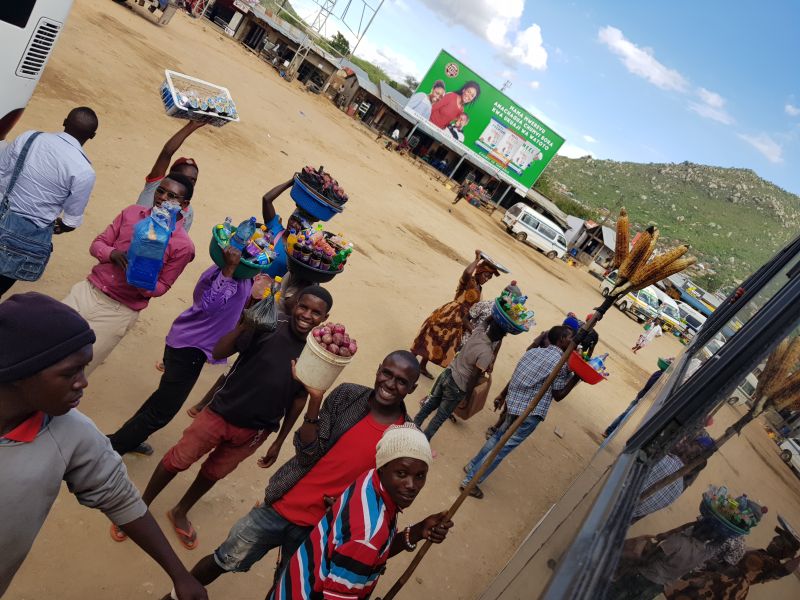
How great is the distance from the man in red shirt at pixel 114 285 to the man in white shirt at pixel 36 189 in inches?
18.6

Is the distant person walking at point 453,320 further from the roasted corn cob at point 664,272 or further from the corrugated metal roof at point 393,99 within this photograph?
the corrugated metal roof at point 393,99

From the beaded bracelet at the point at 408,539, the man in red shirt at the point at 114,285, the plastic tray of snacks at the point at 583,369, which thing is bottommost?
the man in red shirt at the point at 114,285

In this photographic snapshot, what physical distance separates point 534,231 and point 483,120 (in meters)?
8.02

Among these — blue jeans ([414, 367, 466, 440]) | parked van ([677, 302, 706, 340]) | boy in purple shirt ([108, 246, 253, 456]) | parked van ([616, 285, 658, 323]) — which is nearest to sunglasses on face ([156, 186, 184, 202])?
boy in purple shirt ([108, 246, 253, 456])

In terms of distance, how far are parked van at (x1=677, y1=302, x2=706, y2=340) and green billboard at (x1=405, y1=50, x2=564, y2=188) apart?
11.8 metres

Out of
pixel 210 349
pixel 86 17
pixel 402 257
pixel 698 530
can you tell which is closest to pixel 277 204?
pixel 402 257

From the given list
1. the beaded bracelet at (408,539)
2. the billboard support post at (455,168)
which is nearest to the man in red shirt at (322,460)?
the beaded bracelet at (408,539)

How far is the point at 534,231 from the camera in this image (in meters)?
27.7

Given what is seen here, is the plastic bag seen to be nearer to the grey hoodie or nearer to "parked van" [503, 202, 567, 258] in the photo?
the grey hoodie

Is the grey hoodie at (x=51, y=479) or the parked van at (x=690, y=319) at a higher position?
the parked van at (x=690, y=319)

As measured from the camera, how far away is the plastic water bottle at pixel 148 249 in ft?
9.23

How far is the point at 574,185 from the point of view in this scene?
87375 mm

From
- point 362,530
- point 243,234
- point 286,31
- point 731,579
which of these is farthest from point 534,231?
point 731,579

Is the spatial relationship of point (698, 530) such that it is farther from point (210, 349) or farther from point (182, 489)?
point (182, 489)
